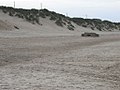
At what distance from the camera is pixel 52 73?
1156cm

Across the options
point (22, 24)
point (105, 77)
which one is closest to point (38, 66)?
point (105, 77)

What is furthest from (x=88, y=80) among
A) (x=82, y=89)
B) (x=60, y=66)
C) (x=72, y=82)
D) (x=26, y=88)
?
(x=60, y=66)

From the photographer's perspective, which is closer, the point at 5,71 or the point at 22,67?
the point at 5,71

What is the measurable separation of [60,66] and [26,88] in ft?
15.1

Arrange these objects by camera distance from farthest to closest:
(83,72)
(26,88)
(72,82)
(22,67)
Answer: (22,67) < (83,72) < (72,82) < (26,88)

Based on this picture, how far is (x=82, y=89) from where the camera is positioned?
9.09 m

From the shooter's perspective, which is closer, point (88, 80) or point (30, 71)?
point (88, 80)

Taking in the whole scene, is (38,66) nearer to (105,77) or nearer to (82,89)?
(105,77)

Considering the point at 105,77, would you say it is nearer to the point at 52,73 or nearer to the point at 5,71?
the point at 52,73

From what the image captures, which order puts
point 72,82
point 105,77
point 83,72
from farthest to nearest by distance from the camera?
point 83,72
point 105,77
point 72,82

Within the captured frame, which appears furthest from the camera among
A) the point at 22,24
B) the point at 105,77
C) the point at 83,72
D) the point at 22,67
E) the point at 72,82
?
the point at 22,24

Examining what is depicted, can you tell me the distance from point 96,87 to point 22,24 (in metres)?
35.7

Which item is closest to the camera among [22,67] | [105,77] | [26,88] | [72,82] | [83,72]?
[26,88]

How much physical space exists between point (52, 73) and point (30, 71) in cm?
75
